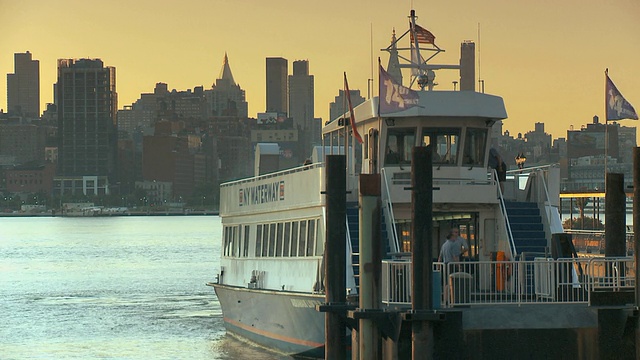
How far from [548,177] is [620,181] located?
6.14 metres

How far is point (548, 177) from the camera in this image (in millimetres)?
32469

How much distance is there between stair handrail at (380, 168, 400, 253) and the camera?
30266mm

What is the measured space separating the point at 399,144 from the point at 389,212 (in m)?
2.16

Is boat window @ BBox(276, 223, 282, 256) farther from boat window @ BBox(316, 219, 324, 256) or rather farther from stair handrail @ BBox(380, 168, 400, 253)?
stair handrail @ BBox(380, 168, 400, 253)

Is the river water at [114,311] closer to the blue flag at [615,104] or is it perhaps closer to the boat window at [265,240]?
the boat window at [265,240]

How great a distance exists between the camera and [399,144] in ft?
107

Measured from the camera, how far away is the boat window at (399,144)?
32.3m

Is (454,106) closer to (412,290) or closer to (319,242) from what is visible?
(319,242)

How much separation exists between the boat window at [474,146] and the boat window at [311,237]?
12.1 feet

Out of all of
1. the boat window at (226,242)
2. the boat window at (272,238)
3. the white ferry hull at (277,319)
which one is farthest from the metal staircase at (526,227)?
the boat window at (226,242)

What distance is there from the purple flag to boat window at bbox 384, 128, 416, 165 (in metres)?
3.97

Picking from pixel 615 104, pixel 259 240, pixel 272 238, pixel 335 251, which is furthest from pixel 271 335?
pixel 615 104

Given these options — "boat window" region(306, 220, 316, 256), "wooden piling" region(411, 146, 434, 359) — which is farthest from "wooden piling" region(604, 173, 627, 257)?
"boat window" region(306, 220, 316, 256)

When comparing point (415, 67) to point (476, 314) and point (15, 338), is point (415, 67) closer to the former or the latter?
point (476, 314)
